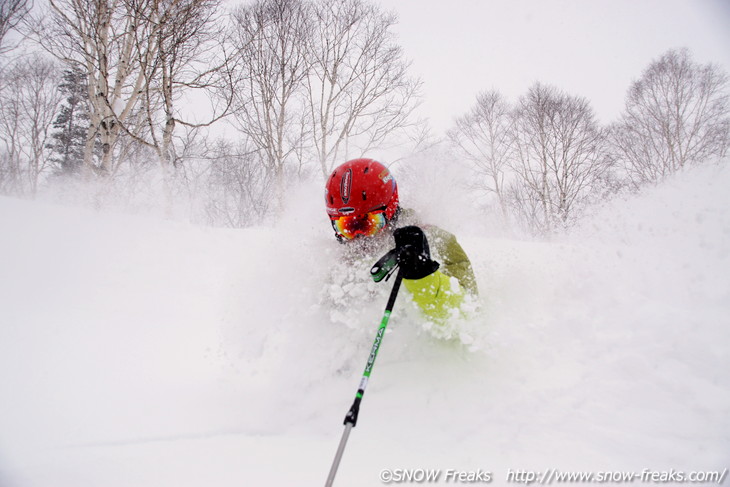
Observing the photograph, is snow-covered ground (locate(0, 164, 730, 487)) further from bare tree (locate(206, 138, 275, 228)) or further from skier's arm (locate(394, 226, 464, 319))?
bare tree (locate(206, 138, 275, 228))

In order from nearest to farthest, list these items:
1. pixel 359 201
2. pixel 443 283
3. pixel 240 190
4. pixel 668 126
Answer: pixel 443 283, pixel 359 201, pixel 668 126, pixel 240 190

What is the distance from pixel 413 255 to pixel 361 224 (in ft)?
2.34

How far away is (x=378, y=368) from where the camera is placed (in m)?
2.11

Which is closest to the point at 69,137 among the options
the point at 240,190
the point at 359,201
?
the point at 240,190

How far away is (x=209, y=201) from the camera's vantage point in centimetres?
2420

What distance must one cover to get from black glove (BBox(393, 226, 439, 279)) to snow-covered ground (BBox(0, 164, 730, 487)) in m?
0.52

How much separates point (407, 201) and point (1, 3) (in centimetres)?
1289

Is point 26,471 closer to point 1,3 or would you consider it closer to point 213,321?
point 213,321

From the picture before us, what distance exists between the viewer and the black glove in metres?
1.74

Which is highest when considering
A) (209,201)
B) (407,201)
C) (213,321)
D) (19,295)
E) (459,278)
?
(209,201)

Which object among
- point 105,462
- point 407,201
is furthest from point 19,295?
point 407,201

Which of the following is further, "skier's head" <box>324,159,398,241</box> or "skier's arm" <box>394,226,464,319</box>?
"skier's head" <box>324,159,398,241</box>

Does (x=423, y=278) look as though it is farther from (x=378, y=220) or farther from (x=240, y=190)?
(x=240, y=190)

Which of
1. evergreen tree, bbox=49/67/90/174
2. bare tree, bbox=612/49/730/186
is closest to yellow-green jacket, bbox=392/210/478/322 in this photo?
bare tree, bbox=612/49/730/186
